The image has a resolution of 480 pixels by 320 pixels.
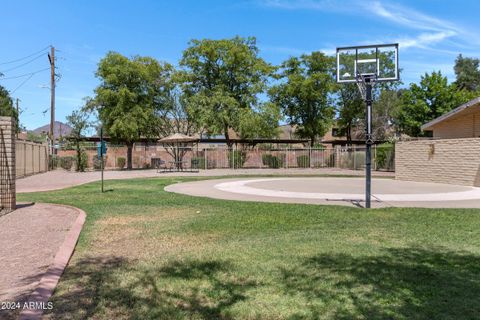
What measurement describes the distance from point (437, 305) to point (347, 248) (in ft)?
7.54

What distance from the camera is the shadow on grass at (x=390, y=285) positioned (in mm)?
3855

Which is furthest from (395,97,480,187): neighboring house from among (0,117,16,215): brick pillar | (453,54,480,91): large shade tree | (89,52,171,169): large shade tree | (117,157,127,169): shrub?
(453,54,480,91): large shade tree

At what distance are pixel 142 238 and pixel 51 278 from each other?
92.6 inches

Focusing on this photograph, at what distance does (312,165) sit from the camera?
4059 cm

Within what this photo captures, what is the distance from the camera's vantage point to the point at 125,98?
37.2 m

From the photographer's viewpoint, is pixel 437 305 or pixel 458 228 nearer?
pixel 437 305

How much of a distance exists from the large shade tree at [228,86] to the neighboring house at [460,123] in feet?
56.6

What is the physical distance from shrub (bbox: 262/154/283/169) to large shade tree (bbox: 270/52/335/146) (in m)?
8.22

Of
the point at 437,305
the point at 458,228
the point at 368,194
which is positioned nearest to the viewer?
the point at 437,305

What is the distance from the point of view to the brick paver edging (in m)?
3.84

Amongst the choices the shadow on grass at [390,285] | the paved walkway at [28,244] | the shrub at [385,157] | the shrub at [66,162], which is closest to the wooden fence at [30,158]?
the shrub at [66,162]

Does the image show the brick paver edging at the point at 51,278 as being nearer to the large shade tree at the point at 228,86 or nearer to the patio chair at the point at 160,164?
the patio chair at the point at 160,164

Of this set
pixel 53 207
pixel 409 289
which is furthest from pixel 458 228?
pixel 53 207

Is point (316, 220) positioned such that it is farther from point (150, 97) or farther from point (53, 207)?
point (150, 97)
